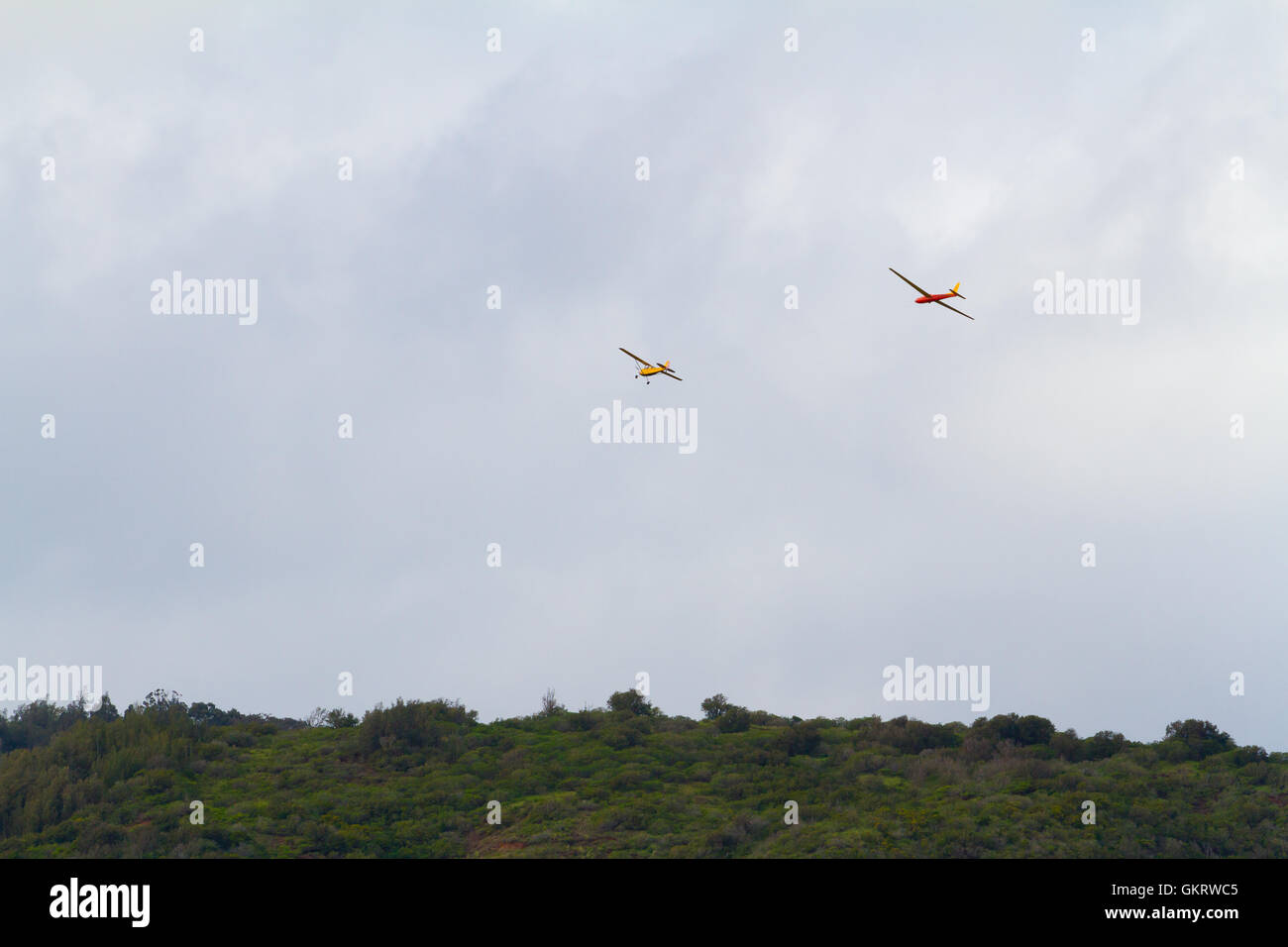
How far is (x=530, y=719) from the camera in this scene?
2992 inches

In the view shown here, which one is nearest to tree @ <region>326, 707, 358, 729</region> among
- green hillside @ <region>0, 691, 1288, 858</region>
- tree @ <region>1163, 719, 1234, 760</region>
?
green hillside @ <region>0, 691, 1288, 858</region>

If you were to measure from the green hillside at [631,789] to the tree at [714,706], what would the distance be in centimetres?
230

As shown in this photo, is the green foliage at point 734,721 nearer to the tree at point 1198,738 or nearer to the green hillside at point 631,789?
the green hillside at point 631,789

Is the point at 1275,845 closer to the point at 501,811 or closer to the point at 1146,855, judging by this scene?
the point at 1146,855

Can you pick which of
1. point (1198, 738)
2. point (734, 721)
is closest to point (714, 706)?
point (734, 721)

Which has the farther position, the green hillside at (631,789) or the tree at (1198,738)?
the tree at (1198,738)

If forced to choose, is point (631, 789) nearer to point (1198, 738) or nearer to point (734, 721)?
point (734, 721)

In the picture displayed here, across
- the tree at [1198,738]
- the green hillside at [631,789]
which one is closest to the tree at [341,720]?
the green hillside at [631,789]

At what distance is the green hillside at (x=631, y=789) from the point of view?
51469 millimetres

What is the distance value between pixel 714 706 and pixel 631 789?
713 inches

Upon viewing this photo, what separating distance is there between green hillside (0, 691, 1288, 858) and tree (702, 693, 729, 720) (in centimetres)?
230

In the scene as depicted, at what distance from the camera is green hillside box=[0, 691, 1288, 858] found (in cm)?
5147

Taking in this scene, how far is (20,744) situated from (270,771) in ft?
76.1
